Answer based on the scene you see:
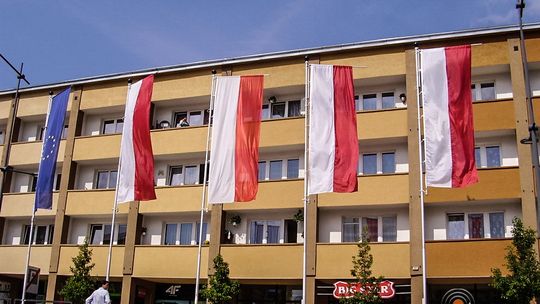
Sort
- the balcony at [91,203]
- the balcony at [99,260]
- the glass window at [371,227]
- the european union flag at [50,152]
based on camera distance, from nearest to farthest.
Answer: the glass window at [371,227], the european union flag at [50,152], the balcony at [99,260], the balcony at [91,203]

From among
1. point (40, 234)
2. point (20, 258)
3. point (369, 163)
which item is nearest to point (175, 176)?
point (40, 234)

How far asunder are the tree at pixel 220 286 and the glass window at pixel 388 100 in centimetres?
1116

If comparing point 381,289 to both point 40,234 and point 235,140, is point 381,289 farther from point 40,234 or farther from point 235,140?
point 40,234

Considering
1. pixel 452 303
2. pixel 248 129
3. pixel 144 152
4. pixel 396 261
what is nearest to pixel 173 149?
pixel 144 152

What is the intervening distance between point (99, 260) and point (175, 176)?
20.0 ft

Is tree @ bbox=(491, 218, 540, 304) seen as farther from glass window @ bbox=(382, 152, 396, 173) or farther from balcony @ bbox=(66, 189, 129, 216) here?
balcony @ bbox=(66, 189, 129, 216)

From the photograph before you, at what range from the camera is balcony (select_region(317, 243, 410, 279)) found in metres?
29.7

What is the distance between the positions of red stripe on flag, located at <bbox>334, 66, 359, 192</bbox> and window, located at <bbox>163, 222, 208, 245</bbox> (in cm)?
1116

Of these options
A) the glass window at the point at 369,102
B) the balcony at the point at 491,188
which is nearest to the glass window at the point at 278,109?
the glass window at the point at 369,102

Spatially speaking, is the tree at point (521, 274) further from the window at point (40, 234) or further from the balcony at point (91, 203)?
the window at point (40, 234)

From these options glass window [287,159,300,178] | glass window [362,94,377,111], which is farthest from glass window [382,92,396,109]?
glass window [287,159,300,178]

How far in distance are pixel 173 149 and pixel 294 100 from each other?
7.02 metres

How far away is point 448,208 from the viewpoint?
30656mm

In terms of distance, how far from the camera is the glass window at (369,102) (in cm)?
3372
